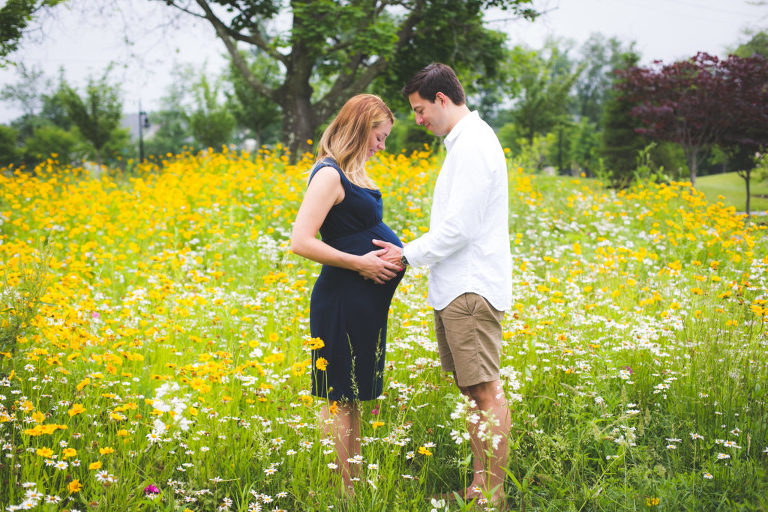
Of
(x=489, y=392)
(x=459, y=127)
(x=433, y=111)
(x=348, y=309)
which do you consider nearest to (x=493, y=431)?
(x=489, y=392)

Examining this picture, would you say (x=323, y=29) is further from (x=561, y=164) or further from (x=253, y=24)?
(x=561, y=164)

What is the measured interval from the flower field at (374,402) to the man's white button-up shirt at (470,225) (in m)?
0.55

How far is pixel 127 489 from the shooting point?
6.73ft

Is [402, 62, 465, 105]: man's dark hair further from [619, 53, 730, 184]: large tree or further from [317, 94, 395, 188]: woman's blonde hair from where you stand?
[619, 53, 730, 184]: large tree

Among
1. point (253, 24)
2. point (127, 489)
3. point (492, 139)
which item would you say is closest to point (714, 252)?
point (492, 139)

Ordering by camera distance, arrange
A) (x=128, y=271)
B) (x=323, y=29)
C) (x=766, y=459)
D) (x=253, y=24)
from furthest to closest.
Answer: (x=253, y=24) < (x=323, y=29) < (x=128, y=271) < (x=766, y=459)

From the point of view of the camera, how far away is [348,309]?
8.13 ft

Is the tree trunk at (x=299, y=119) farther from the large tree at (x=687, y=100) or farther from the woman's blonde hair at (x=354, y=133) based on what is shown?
the woman's blonde hair at (x=354, y=133)

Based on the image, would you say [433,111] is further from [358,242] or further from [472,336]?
[472,336]

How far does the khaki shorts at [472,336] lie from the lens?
7.48ft

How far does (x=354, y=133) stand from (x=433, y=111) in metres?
0.37

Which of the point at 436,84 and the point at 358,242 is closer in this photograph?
the point at 436,84

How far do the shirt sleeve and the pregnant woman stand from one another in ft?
1.00

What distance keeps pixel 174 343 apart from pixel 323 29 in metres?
9.49
